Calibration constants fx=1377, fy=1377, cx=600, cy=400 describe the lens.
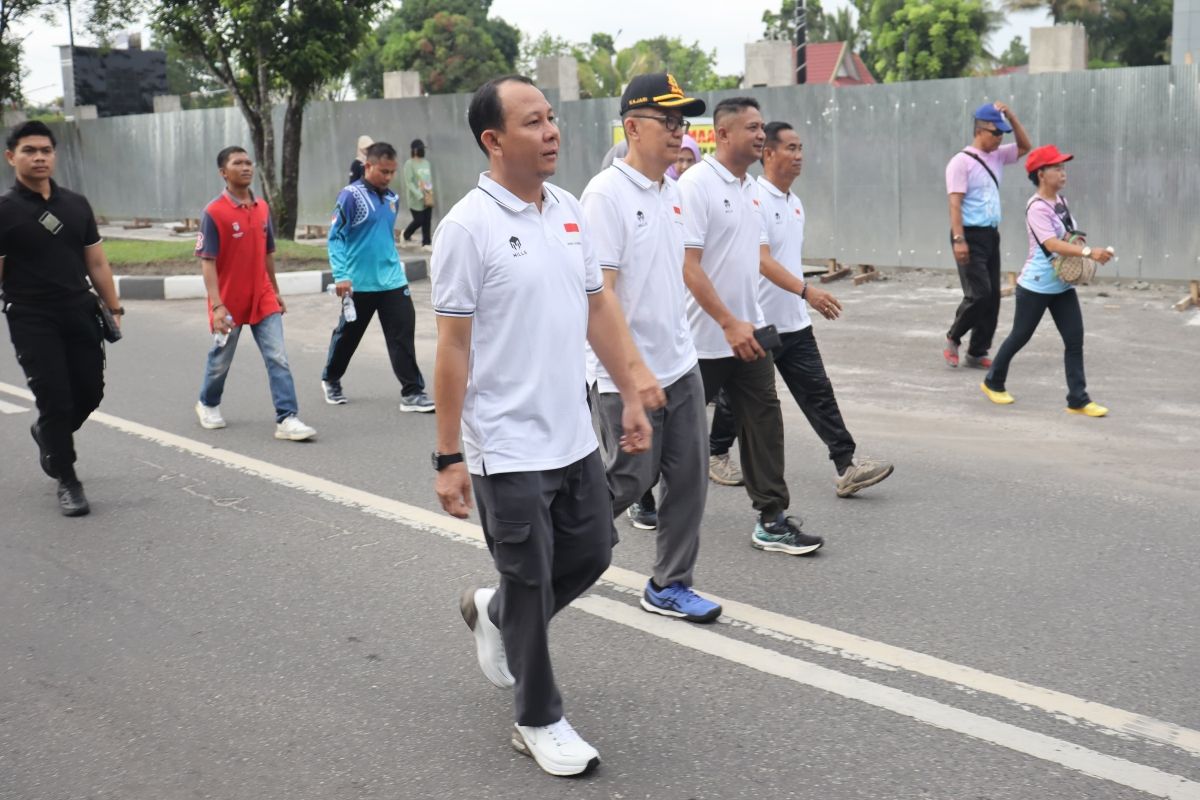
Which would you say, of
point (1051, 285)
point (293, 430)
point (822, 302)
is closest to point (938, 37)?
point (1051, 285)

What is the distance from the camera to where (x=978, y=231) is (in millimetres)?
9430

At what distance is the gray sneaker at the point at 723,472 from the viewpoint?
6547mm

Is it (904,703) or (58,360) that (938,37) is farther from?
(904,703)

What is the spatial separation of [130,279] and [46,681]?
1127 centimetres

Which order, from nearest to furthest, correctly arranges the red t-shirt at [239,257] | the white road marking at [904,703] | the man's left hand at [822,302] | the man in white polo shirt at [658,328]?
the white road marking at [904,703] < the man in white polo shirt at [658,328] < the man's left hand at [822,302] < the red t-shirt at [239,257]

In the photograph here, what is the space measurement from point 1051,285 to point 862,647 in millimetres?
4321

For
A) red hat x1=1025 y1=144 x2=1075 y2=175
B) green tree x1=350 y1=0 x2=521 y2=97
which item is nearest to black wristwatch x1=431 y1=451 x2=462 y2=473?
red hat x1=1025 y1=144 x2=1075 y2=175

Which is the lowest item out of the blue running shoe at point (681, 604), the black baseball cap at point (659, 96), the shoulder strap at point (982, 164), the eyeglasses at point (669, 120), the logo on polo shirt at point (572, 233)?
the blue running shoe at point (681, 604)

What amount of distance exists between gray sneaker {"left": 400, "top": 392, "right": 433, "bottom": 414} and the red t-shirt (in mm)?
1012

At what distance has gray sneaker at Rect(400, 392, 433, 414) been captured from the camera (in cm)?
842

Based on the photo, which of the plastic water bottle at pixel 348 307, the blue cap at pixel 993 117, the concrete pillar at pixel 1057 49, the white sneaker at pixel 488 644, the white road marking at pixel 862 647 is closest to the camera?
the white road marking at pixel 862 647

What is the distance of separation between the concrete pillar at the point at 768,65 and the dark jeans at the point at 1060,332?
25.4ft

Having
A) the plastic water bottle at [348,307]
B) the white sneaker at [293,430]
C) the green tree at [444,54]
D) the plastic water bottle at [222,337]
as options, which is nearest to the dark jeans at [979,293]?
the plastic water bottle at [348,307]

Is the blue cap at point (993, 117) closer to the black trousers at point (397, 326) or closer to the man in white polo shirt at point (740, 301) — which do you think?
the black trousers at point (397, 326)
